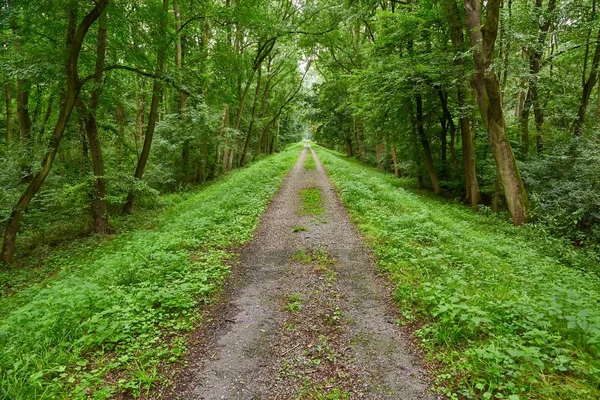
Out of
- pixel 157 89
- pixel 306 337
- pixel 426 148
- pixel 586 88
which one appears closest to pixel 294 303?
pixel 306 337

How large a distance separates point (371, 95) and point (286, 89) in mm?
23751

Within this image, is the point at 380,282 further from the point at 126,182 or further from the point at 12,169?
the point at 12,169

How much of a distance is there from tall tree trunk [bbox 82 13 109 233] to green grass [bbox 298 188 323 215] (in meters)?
6.66

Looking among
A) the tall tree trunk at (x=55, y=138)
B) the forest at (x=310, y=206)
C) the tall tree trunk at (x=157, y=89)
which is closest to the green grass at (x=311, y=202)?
the forest at (x=310, y=206)

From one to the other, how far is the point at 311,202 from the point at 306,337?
815 cm

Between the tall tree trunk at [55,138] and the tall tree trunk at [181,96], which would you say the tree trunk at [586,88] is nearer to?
the tall tree trunk at [181,96]

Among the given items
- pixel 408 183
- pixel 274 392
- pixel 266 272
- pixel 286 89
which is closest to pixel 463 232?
pixel 266 272

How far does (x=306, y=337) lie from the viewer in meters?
4.52

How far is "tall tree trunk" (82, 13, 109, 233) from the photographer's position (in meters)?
9.83

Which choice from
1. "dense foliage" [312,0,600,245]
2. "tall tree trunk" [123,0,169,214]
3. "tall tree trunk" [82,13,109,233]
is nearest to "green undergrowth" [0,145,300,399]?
"tall tree trunk" [82,13,109,233]

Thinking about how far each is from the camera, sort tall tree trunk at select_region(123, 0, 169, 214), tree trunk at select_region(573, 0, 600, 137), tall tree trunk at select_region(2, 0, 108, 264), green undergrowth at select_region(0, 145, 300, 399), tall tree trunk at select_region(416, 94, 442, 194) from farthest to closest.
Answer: tall tree trunk at select_region(416, 94, 442, 194) → tree trunk at select_region(573, 0, 600, 137) → tall tree trunk at select_region(123, 0, 169, 214) → tall tree trunk at select_region(2, 0, 108, 264) → green undergrowth at select_region(0, 145, 300, 399)

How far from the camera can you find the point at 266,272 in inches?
261

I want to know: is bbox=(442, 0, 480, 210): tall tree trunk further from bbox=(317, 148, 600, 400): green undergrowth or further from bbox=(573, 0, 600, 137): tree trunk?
bbox=(317, 148, 600, 400): green undergrowth

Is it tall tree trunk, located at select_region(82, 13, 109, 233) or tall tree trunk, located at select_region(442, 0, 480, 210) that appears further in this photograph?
tall tree trunk, located at select_region(442, 0, 480, 210)
